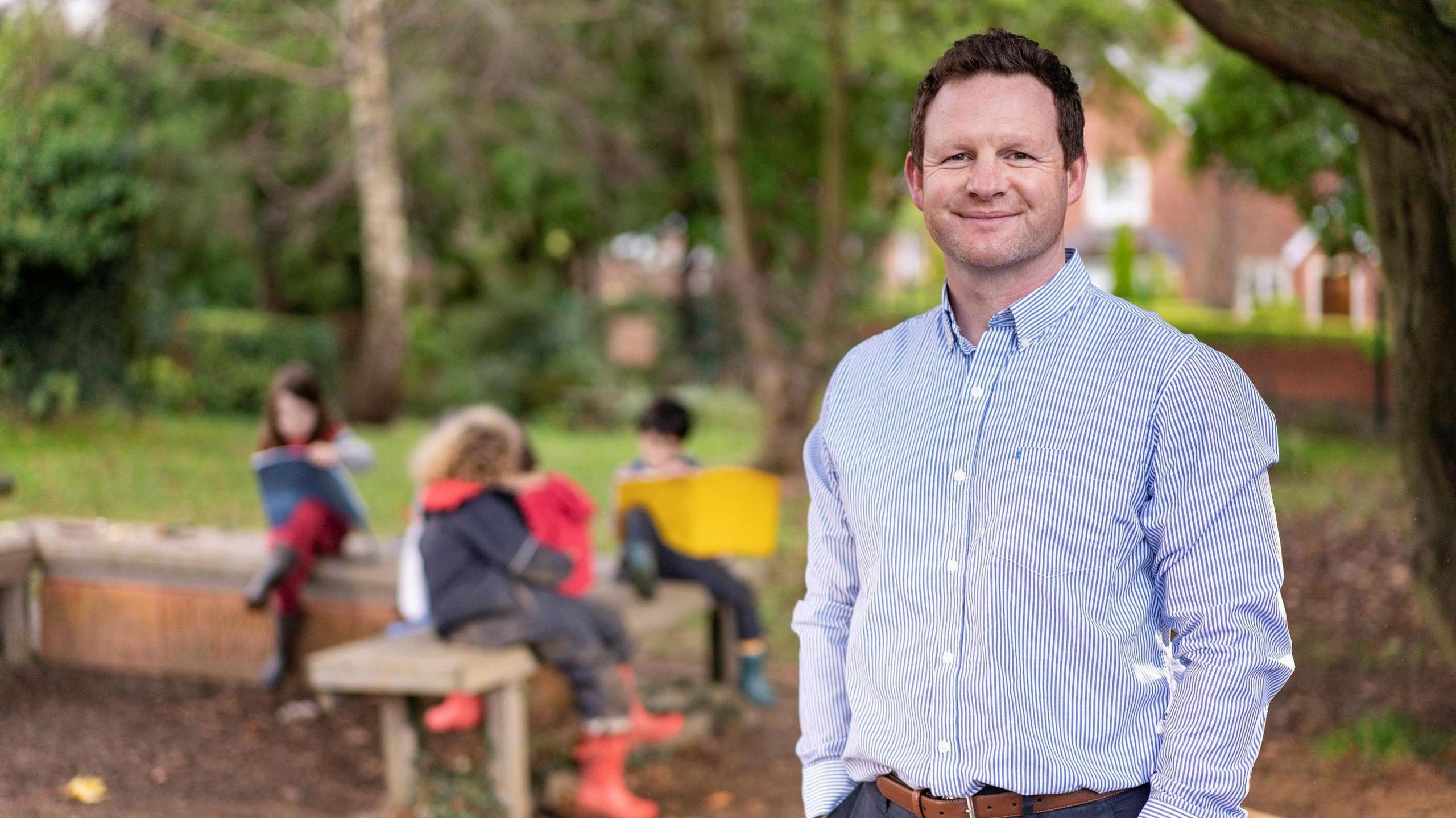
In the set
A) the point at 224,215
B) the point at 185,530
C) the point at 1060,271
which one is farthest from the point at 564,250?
the point at 1060,271

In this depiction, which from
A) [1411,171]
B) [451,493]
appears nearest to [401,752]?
[451,493]

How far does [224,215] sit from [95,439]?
42.2 feet

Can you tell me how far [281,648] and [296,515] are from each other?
1.82 feet

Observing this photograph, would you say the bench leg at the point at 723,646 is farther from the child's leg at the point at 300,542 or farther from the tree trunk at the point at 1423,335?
the tree trunk at the point at 1423,335

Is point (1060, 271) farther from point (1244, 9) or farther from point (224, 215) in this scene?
point (224, 215)

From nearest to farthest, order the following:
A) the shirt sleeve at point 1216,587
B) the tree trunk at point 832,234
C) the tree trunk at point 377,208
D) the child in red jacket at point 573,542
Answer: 1. the shirt sleeve at point 1216,587
2. the child in red jacket at point 573,542
3. the tree trunk at point 832,234
4. the tree trunk at point 377,208

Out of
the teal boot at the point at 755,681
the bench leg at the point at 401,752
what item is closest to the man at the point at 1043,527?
the bench leg at the point at 401,752

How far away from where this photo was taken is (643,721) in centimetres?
538

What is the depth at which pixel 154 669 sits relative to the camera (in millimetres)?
6180

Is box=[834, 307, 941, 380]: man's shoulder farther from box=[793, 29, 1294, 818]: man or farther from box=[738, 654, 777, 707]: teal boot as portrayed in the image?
box=[738, 654, 777, 707]: teal boot

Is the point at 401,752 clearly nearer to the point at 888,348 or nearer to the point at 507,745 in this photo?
the point at 507,745

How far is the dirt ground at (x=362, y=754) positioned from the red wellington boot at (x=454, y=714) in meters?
0.14

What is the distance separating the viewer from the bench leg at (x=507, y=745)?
15.6 ft

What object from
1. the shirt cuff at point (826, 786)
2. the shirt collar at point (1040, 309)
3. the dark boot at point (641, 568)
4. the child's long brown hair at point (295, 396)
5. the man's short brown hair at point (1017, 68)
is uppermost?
the man's short brown hair at point (1017, 68)
